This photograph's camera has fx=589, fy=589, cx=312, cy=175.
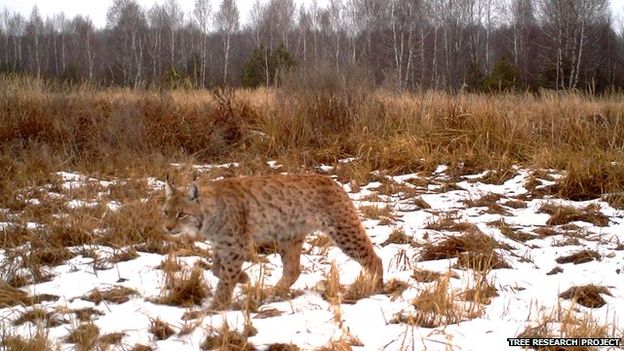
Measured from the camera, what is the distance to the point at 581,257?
5531mm

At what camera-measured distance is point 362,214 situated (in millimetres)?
7340

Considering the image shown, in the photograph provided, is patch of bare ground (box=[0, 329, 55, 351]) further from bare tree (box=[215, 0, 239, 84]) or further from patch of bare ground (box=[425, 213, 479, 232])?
bare tree (box=[215, 0, 239, 84])

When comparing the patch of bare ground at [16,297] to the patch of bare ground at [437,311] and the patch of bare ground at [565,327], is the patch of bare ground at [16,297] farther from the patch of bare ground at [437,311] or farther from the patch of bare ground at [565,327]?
the patch of bare ground at [565,327]

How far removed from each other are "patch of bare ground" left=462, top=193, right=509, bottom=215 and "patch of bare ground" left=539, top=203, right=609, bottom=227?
0.59 meters

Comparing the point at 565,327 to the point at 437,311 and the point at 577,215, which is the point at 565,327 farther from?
the point at 577,215

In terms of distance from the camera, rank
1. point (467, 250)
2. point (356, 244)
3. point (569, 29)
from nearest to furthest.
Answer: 1. point (356, 244)
2. point (467, 250)
3. point (569, 29)

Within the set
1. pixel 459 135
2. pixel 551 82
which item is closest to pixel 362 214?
pixel 459 135

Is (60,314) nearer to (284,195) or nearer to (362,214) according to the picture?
(284,195)

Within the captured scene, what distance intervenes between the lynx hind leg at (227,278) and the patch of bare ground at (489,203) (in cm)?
374

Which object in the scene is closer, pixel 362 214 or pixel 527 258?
pixel 527 258

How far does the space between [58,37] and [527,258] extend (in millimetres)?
55247

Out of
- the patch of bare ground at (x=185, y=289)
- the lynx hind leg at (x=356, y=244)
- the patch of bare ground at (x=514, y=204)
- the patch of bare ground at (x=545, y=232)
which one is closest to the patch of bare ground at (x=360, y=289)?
the lynx hind leg at (x=356, y=244)

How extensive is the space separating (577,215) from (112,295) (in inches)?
207

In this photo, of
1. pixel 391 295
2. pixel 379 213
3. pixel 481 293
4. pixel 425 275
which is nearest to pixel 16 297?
pixel 391 295
